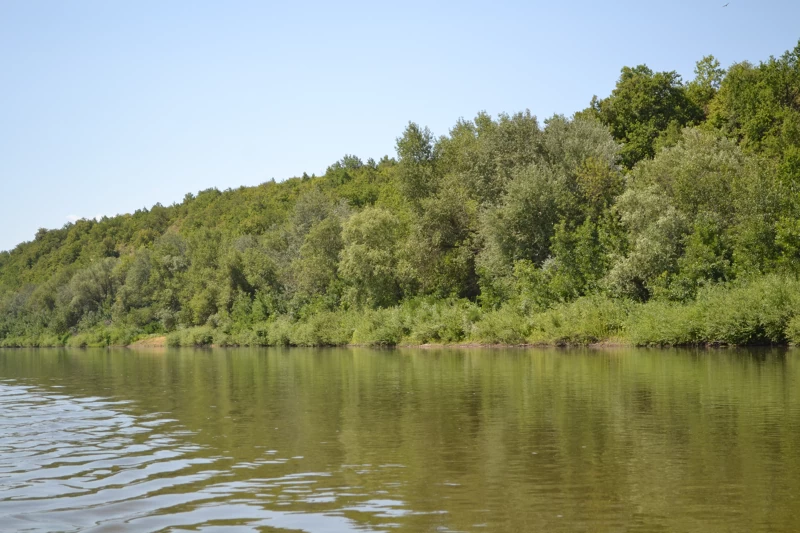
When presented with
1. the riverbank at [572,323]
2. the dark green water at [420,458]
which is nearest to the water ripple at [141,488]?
the dark green water at [420,458]

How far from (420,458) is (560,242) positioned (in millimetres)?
51470

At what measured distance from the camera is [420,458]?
14609mm

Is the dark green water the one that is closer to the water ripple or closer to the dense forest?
the water ripple

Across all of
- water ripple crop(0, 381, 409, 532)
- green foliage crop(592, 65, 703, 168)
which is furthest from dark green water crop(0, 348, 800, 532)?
green foliage crop(592, 65, 703, 168)

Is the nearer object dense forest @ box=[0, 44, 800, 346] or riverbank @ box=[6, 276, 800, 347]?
riverbank @ box=[6, 276, 800, 347]

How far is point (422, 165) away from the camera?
262 feet

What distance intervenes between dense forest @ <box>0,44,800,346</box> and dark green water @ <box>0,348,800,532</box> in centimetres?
2575

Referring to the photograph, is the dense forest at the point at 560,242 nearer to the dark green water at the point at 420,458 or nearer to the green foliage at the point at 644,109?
the green foliage at the point at 644,109

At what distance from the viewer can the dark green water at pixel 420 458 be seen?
1059 centimetres

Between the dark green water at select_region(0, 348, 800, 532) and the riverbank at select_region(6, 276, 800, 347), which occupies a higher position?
the riverbank at select_region(6, 276, 800, 347)

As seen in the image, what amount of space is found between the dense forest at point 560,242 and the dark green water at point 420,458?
84.5ft

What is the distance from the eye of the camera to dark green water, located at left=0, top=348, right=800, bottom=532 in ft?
34.7

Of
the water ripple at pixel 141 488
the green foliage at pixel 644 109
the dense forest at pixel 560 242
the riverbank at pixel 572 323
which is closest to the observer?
the water ripple at pixel 141 488

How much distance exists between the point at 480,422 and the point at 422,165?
62324 millimetres
